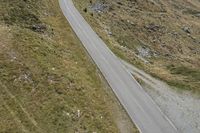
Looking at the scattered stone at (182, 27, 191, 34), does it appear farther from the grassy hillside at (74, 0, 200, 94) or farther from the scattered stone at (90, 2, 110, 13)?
the scattered stone at (90, 2, 110, 13)

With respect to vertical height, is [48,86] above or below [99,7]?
above

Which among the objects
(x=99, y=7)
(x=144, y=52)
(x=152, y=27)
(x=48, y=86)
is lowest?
(x=144, y=52)

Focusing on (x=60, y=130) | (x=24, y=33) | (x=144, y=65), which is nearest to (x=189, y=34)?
(x=144, y=65)

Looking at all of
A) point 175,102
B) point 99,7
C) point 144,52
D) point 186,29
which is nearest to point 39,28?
point 144,52

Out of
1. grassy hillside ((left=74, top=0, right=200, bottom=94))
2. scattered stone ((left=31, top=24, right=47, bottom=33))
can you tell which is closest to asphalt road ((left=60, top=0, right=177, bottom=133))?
grassy hillside ((left=74, top=0, right=200, bottom=94))

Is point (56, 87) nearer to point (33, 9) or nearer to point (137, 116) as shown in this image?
point (137, 116)

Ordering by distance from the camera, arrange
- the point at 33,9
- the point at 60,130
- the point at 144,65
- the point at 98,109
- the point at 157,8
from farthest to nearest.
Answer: the point at 157,8 < the point at 33,9 < the point at 144,65 < the point at 98,109 < the point at 60,130

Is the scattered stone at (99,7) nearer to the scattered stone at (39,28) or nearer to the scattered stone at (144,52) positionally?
the scattered stone at (144,52)

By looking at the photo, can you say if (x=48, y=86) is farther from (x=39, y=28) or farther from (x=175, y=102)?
(x=39, y=28)
